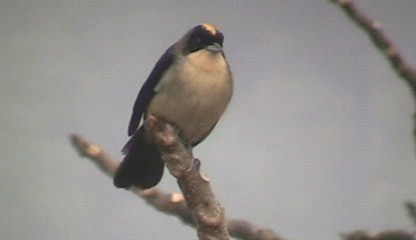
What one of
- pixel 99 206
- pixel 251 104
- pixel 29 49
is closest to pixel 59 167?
pixel 99 206

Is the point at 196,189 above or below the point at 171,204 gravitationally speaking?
above

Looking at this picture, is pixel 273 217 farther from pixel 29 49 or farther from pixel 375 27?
pixel 29 49

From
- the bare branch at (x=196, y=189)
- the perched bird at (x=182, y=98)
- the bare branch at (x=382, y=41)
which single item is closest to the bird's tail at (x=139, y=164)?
the perched bird at (x=182, y=98)

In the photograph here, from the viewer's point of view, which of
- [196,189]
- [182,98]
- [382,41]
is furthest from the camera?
[382,41]

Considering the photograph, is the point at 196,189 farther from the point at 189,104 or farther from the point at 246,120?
the point at 246,120

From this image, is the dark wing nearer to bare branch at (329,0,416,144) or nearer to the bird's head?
the bird's head

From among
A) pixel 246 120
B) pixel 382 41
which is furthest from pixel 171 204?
pixel 382 41

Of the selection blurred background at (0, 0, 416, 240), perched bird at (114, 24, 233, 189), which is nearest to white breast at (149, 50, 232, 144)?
perched bird at (114, 24, 233, 189)

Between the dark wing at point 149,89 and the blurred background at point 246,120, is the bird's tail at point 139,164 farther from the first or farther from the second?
the blurred background at point 246,120
